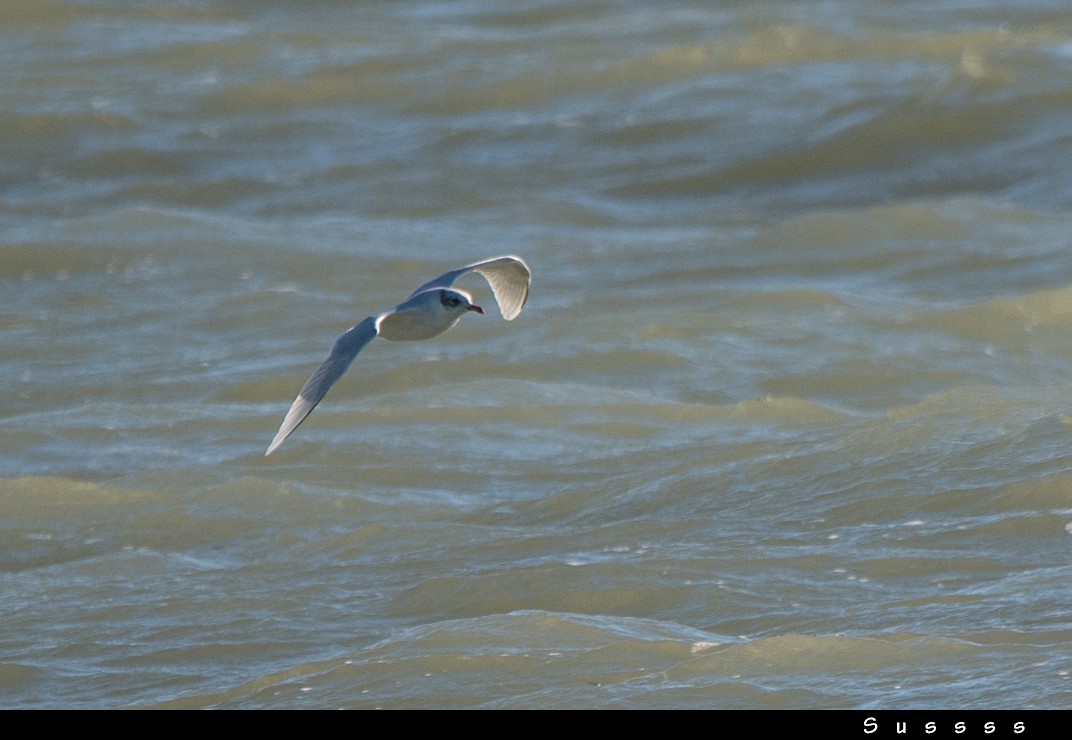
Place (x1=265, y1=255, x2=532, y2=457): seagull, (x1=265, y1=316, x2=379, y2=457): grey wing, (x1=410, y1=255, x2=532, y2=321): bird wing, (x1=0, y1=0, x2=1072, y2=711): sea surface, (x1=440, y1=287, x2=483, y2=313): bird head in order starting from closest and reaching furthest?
(x1=265, y1=316, x2=379, y2=457): grey wing, (x1=265, y1=255, x2=532, y2=457): seagull, (x1=0, y1=0, x2=1072, y2=711): sea surface, (x1=440, y1=287, x2=483, y2=313): bird head, (x1=410, y1=255, x2=532, y2=321): bird wing

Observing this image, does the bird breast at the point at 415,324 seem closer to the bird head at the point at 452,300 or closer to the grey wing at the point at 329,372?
the bird head at the point at 452,300

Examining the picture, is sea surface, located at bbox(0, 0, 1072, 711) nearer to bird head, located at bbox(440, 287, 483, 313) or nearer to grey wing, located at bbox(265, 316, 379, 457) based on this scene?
grey wing, located at bbox(265, 316, 379, 457)

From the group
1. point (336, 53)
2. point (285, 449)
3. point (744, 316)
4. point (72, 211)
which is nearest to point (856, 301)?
point (744, 316)

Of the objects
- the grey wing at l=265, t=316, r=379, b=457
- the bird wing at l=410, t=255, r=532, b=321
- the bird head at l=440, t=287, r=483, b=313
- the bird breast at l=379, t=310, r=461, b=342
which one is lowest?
the grey wing at l=265, t=316, r=379, b=457

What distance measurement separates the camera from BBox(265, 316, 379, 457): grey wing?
17.0ft

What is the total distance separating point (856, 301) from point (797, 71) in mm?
5274

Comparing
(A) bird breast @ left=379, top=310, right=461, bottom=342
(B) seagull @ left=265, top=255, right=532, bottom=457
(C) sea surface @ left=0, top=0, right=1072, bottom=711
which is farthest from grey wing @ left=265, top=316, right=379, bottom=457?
(C) sea surface @ left=0, top=0, right=1072, bottom=711

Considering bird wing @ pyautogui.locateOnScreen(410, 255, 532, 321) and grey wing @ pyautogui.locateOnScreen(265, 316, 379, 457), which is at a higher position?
bird wing @ pyautogui.locateOnScreen(410, 255, 532, 321)

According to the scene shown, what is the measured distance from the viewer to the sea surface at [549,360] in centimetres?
581

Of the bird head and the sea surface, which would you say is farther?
the bird head

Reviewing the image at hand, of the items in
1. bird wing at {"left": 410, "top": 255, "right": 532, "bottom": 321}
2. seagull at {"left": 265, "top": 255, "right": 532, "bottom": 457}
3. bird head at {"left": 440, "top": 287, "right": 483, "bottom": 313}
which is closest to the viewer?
seagull at {"left": 265, "top": 255, "right": 532, "bottom": 457}

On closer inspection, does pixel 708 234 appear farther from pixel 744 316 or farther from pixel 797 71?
pixel 797 71

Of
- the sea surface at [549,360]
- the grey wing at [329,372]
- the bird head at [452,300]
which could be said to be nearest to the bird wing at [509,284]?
the bird head at [452,300]
